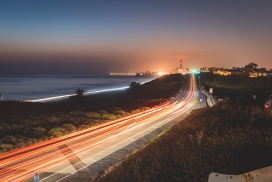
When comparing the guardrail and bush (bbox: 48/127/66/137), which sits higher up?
the guardrail

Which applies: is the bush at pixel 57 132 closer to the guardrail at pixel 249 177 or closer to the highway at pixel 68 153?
the highway at pixel 68 153

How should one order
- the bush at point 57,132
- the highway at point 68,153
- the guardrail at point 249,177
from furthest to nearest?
1. the bush at point 57,132
2. the highway at point 68,153
3. the guardrail at point 249,177

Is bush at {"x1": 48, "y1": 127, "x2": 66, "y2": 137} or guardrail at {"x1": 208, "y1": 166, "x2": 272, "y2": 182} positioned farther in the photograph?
bush at {"x1": 48, "y1": 127, "x2": 66, "y2": 137}

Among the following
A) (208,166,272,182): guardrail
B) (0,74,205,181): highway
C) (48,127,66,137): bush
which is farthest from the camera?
(48,127,66,137): bush

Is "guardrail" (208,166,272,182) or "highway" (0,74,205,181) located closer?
"guardrail" (208,166,272,182)

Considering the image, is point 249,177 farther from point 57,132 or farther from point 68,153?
point 57,132

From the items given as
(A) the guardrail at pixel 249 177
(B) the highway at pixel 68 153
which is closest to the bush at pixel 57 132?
(B) the highway at pixel 68 153

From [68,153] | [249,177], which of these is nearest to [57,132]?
[68,153]

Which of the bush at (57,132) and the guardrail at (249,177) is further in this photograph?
the bush at (57,132)

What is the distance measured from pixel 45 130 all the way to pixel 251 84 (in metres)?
90.4

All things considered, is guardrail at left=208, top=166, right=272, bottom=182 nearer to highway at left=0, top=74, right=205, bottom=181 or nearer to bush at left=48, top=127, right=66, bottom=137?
highway at left=0, top=74, right=205, bottom=181

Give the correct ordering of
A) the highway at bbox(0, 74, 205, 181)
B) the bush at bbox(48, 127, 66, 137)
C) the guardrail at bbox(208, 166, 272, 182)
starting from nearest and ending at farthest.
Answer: the guardrail at bbox(208, 166, 272, 182), the highway at bbox(0, 74, 205, 181), the bush at bbox(48, 127, 66, 137)

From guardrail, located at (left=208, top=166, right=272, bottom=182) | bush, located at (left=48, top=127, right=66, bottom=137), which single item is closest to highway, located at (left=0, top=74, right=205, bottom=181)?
bush, located at (left=48, top=127, right=66, bottom=137)

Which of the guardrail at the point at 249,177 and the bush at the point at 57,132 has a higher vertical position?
the guardrail at the point at 249,177
